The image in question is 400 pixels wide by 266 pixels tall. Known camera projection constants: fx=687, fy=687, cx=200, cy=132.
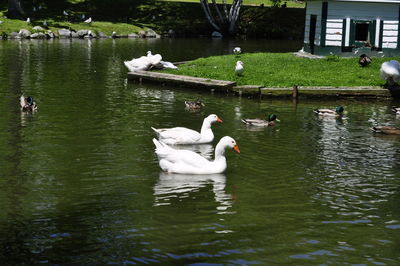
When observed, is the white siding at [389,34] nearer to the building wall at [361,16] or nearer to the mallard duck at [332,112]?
the building wall at [361,16]

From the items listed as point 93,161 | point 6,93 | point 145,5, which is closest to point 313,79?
point 6,93

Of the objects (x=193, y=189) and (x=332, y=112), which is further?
(x=332, y=112)

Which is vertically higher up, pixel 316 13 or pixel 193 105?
pixel 316 13

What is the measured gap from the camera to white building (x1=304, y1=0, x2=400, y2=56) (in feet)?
148

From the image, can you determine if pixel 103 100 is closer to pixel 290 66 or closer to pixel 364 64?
pixel 290 66

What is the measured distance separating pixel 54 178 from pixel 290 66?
24.0 metres

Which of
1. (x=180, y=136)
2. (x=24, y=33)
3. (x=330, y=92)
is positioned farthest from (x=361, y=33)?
(x=24, y=33)

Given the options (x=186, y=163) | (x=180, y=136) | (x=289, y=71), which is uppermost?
(x=289, y=71)

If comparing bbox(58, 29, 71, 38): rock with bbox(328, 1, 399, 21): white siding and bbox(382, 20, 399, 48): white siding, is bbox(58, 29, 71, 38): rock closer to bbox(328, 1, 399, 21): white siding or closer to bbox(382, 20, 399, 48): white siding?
bbox(328, 1, 399, 21): white siding

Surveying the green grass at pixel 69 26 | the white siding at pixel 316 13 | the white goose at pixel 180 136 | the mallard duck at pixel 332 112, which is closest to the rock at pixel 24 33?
the green grass at pixel 69 26

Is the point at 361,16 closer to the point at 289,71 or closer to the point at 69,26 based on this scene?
the point at 289,71

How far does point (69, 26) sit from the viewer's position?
7212 centimetres

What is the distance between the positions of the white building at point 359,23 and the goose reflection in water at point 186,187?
28505 millimetres

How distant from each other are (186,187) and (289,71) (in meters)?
21.4
